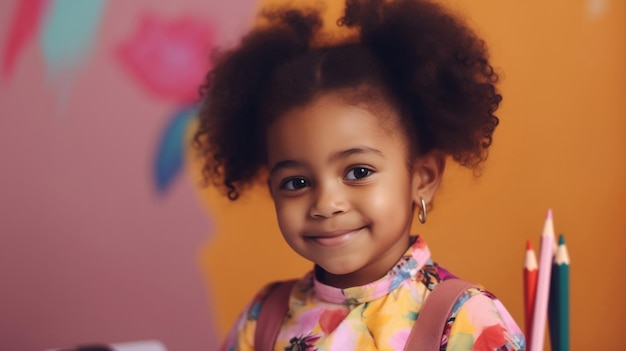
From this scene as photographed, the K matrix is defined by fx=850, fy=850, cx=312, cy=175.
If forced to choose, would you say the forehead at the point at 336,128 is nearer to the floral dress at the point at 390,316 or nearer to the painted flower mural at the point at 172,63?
the floral dress at the point at 390,316

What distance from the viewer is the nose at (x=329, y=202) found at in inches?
32.2

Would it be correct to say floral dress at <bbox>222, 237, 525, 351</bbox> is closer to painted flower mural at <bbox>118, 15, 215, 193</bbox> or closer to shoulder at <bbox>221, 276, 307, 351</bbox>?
shoulder at <bbox>221, 276, 307, 351</bbox>

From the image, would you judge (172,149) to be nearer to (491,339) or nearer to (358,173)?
(358,173)

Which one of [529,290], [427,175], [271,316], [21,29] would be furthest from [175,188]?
[529,290]

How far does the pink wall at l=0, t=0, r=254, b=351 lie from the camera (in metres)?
1.30

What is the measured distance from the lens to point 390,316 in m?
0.83

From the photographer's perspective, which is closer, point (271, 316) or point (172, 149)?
point (271, 316)

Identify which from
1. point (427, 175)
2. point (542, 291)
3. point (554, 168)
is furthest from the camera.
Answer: point (554, 168)

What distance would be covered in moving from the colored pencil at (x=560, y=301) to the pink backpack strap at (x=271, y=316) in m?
0.36

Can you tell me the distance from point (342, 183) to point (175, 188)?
1.81 ft

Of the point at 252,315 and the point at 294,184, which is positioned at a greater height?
the point at 294,184

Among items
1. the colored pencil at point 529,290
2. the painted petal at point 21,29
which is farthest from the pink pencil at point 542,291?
the painted petal at point 21,29

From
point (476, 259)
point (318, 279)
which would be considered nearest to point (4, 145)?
point (318, 279)

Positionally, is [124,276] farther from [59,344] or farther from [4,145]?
[4,145]
